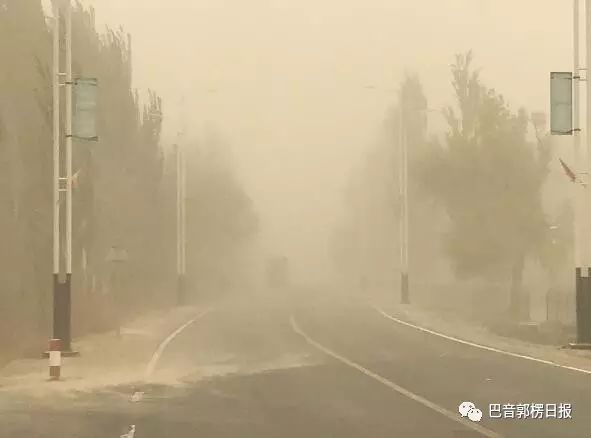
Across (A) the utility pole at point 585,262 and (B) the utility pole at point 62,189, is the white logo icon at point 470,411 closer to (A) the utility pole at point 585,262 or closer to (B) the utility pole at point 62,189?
(A) the utility pole at point 585,262

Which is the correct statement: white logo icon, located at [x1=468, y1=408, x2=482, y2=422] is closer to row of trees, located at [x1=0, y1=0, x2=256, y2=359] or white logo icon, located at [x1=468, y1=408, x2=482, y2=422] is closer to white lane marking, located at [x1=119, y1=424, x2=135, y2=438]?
white lane marking, located at [x1=119, y1=424, x2=135, y2=438]

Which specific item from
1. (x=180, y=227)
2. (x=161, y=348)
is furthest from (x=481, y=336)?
(x=180, y=227)

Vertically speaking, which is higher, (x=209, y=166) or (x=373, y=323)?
(x=209, y=166)

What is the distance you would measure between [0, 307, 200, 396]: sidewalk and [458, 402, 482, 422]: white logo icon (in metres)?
6.20

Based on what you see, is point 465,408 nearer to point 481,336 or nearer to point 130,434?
point 130,434

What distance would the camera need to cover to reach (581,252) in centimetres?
2127

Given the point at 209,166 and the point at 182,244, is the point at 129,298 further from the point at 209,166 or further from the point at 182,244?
the point at 209,166

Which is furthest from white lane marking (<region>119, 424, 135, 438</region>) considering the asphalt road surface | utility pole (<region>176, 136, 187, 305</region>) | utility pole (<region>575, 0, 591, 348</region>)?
utility pole (<region>176, 136, 187, 305</region>)

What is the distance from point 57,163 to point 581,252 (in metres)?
11.5

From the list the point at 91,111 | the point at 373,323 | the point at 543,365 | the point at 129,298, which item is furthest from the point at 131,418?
the point at 129,298

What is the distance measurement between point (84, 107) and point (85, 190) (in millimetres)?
6890

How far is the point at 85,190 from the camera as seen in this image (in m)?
28.3

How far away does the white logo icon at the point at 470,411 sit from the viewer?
12219 mm

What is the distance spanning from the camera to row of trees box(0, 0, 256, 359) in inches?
1026
